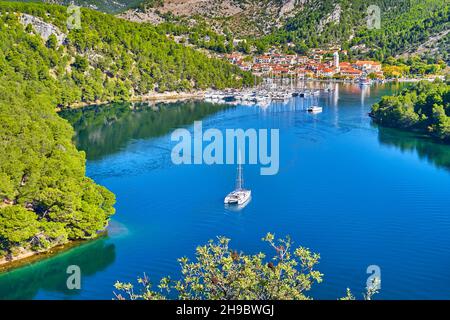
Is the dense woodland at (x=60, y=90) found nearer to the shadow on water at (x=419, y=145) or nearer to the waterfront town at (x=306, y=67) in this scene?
the waterfront town at (x=306, y=67)

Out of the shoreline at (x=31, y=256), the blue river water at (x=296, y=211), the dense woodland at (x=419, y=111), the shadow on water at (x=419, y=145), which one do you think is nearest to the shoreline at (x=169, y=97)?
the blue river water at (x=296, y=211)

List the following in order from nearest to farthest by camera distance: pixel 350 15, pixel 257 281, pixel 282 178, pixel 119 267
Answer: pixel 257 281 → pixel 119 267 → pixel 282 178 → pixel 350 15

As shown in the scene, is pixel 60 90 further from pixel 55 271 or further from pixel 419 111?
pixel 55 271

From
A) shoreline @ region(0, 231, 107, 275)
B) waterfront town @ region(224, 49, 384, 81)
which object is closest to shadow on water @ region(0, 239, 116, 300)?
shoreline @ region(0, 231, 107, 275)

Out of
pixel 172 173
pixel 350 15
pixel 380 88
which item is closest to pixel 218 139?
pixel 172 173

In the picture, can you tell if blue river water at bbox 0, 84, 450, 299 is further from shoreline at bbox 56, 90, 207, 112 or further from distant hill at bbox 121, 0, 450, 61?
distant hill at bbox 121, 0, 450, 61

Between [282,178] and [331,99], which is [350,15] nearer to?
[331,99]
